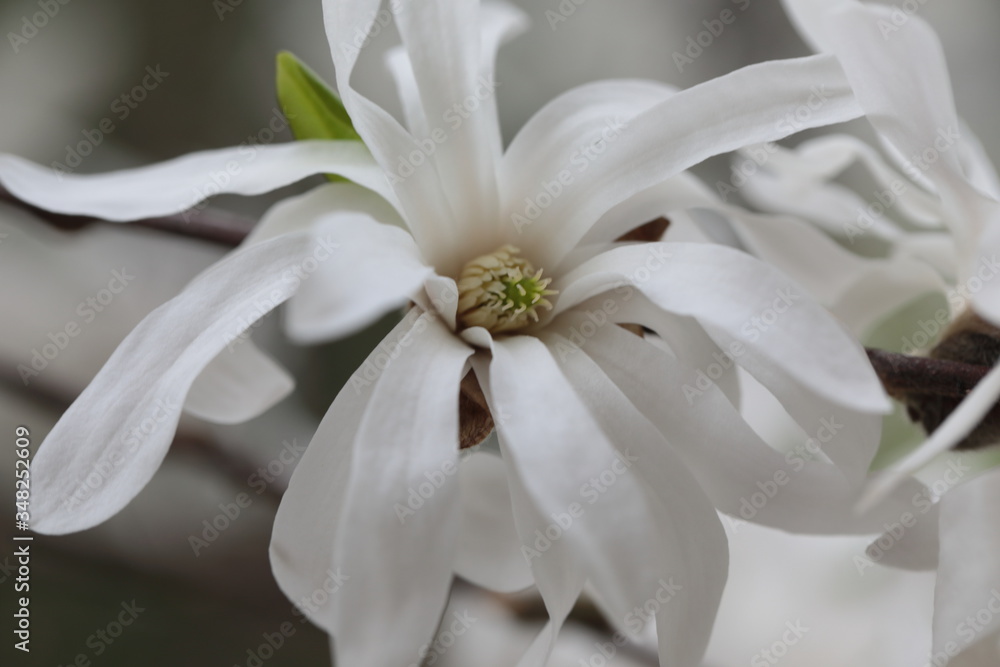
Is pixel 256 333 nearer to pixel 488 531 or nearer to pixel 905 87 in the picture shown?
pixel 488 531

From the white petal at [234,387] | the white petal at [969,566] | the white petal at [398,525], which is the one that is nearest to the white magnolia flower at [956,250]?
the white petal at [969,566]

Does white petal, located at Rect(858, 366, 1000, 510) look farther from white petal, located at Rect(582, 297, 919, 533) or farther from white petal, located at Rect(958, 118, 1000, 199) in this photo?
white petal, located at Rect(958, 118, 1000, 199)

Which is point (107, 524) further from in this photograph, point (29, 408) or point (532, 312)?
point (532, 312)

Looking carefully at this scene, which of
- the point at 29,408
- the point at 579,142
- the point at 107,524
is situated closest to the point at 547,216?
the point at 579,142

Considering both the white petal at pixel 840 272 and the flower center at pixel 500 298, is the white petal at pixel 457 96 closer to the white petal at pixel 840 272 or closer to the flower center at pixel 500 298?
the flower center at pixel 500 298

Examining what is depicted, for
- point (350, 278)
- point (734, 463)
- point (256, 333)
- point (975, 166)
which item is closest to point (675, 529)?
point (734, 463)

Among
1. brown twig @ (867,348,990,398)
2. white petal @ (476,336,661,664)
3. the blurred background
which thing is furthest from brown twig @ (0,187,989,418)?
the blurred background
